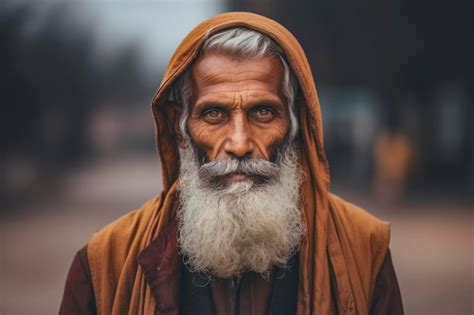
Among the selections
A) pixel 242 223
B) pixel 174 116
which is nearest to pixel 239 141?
pixel 242 223

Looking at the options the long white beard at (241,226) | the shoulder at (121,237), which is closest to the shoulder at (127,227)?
the shoulder at (121,237)

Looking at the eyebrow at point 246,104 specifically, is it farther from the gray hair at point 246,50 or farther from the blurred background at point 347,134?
the blurred background at point 347,134

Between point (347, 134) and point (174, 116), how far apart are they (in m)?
19.2

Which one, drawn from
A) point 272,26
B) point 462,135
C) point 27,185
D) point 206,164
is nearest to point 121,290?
point 206,164

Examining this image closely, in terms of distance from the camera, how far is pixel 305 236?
2.36 metres

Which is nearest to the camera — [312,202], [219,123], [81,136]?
[219,123]

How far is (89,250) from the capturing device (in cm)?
237

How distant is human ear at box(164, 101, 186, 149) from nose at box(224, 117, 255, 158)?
0.33m

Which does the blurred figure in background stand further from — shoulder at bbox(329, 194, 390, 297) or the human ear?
the human ear

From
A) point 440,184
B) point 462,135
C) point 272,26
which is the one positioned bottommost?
point 440,184

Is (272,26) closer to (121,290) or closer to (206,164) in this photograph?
(206,164)

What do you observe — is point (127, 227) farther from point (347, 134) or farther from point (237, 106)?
point (347, 134)

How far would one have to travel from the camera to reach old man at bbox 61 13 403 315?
2260 mm

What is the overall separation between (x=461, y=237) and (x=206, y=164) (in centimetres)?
876
